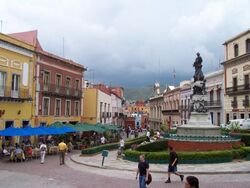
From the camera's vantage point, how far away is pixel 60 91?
3791cm

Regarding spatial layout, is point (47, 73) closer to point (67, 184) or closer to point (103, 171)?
point (103, 171)

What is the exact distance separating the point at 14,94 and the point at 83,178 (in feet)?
53.4

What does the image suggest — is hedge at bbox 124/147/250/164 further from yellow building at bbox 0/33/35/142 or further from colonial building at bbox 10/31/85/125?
colonial building at bbox 10/31/85/125

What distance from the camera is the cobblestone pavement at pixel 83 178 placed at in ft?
46.6

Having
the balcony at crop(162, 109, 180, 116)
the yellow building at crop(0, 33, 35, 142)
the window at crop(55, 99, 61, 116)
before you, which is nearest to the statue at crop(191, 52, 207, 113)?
the yellow building at crop(0, 33, 35, 142)

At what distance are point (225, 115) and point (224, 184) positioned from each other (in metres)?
35.8

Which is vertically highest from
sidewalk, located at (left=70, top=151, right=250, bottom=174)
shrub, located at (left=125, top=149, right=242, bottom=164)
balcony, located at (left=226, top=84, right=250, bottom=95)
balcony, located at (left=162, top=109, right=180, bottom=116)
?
balcony, located at (left=226, top=84, right=250, bottom=95)

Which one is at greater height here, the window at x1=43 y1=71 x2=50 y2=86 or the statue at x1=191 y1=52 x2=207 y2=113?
the window at x1=43 y1=71 x2=50 y2=86

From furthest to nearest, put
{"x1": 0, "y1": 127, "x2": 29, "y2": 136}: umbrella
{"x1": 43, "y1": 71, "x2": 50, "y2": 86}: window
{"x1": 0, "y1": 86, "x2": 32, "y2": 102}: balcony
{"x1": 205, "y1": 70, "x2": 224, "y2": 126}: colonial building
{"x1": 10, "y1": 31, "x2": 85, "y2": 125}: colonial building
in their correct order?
1. {"x1": 205, "y1": 70, "x2": 224, "y2": 126}: colonial building
2. {"x1": 43, "y1": 71, "x2": 50, "y2": 86}: window
3. {"x1": 10, "y1": 31, "x2": 85, "y2": 125}: colonial building
4. {"x1": 0, "y1": 86, "x2": 32, "y2": 102}: balcony
5. {"x1": 0, "y1": 127, "x2": 29, "y2": 136}: umbrella

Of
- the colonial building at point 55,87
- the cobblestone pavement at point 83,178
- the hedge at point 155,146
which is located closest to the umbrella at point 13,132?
the cobblestone pavement at point 83,178

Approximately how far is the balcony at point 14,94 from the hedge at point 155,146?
39.1 ft

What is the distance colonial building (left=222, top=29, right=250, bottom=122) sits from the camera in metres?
43.4

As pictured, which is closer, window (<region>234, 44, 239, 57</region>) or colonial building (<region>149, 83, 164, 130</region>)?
window (<region>234, 44, 239, 57</region>)

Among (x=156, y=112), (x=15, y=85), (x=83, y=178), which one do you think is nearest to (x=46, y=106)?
(x=15, y=85)
